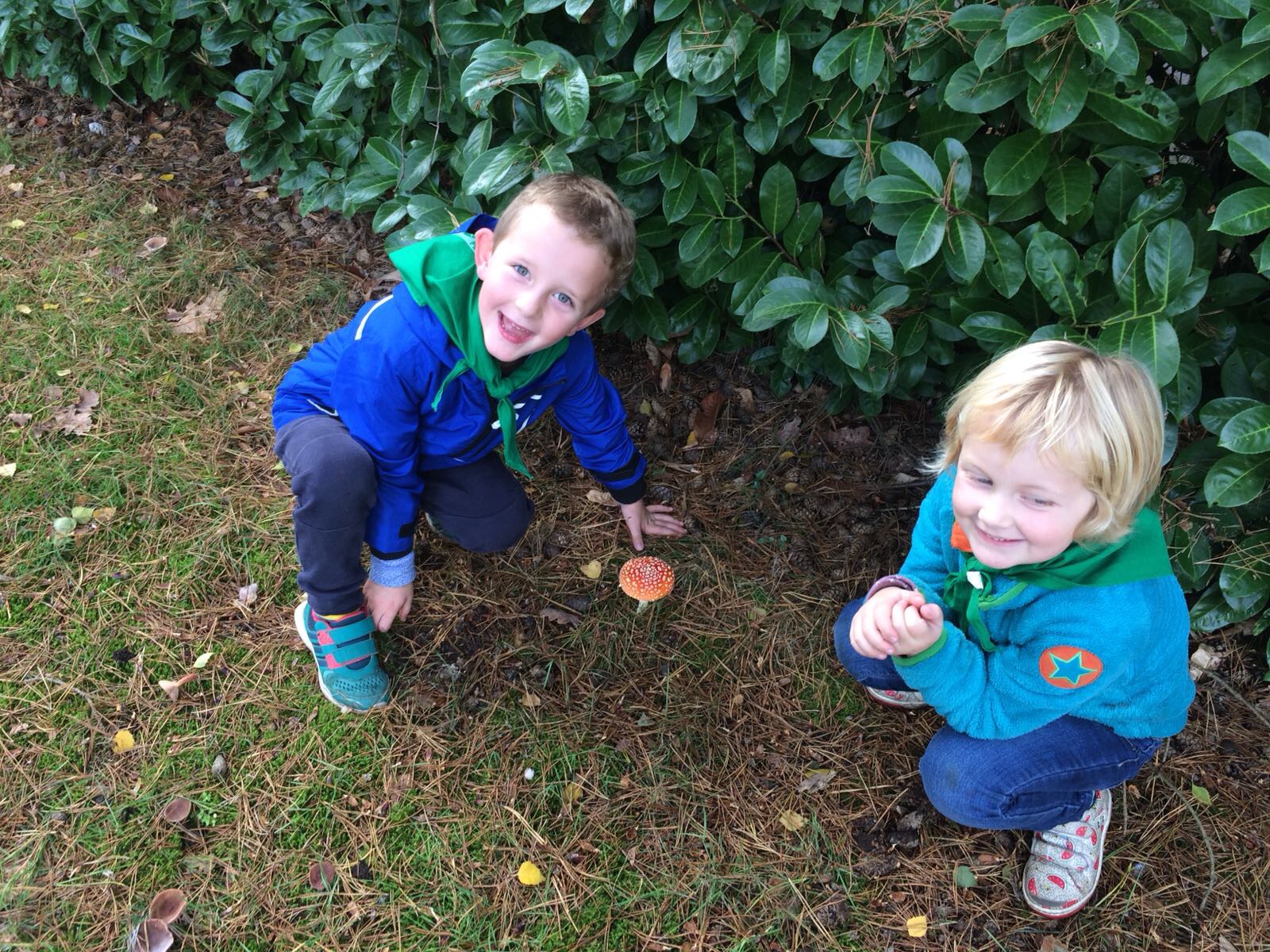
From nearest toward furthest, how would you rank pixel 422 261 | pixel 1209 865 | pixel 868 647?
pixel 868 647 < pixel 422 261 < pixel 1209 865

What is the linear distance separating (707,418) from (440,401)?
1339 millimetres

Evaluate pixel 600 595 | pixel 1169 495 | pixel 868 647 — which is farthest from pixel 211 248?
pixel 1169 495

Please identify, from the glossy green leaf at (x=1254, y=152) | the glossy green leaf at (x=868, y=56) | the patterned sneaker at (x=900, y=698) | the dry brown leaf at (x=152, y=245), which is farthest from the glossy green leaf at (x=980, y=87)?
the dry brown leaf at (x=152, y=245)

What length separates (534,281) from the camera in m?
2.30

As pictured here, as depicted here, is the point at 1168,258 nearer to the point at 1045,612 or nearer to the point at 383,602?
the point at 1045,612

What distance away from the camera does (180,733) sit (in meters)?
2.69

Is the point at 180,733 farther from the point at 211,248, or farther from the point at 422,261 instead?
the point at 211,248

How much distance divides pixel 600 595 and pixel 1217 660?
2.18 meters

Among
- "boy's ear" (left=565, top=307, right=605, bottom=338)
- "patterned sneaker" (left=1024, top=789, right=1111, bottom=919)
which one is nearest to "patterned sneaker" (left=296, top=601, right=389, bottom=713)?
"boy's ear" (left=565, top=307, right=605, bottom=338)

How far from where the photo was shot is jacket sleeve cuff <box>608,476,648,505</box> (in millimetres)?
3049

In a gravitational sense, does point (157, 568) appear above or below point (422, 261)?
below

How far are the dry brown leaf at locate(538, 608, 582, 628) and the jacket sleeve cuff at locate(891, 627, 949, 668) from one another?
1179 millimetres

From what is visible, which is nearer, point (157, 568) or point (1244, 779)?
point (1244, 779)

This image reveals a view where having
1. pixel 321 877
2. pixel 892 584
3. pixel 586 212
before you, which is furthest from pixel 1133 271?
pixel 321 877
